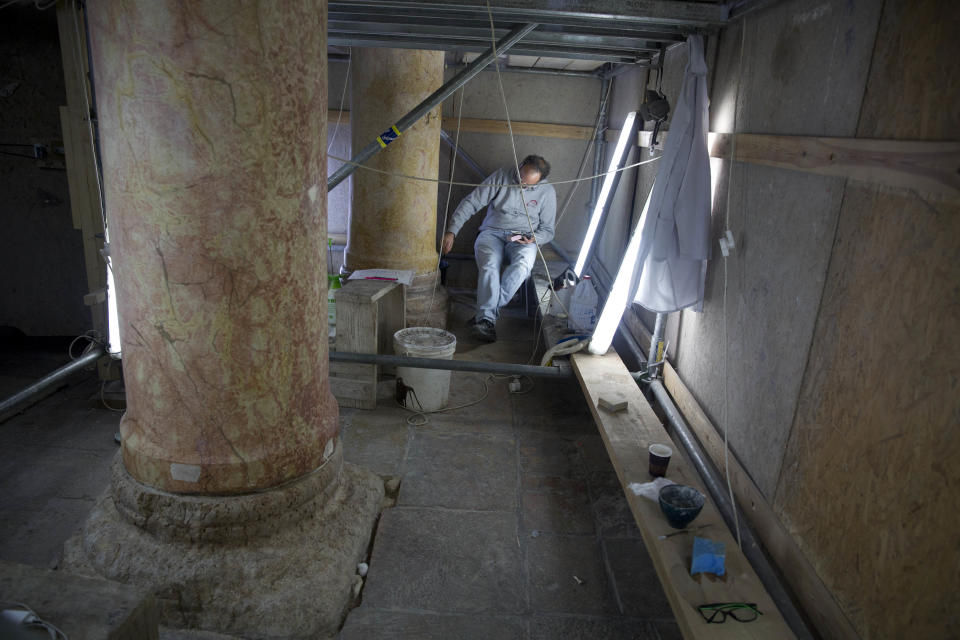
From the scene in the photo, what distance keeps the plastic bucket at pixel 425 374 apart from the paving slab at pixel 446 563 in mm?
1407

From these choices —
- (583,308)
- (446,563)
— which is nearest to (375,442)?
(446,563)

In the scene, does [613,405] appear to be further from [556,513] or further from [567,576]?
[567,576]

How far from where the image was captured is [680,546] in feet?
8.61

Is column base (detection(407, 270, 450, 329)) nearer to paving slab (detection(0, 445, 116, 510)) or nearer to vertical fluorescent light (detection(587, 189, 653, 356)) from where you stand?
vertical fluorescent light (detection(587, 189, 653, 356))

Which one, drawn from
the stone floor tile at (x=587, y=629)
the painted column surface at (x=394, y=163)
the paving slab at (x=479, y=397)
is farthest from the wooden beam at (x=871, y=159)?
the painted column surface at (x=394, y=163)

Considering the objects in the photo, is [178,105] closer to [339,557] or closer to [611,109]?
[339,557]

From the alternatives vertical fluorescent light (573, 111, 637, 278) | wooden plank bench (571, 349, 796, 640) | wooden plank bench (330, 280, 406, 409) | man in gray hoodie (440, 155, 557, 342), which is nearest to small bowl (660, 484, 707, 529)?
wooden plank bench (571, 349, 796, 640)

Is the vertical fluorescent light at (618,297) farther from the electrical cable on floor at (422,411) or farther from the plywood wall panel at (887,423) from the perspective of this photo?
the plywood wall panel at (887,423)

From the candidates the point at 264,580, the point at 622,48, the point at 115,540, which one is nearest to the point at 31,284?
the point at 115,540

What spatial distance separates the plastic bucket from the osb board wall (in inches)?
117

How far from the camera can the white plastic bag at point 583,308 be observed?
5.66 metres

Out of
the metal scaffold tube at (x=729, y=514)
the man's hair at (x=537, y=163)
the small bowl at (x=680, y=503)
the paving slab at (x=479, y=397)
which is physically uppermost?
the man's hair at (x=537, y=163)

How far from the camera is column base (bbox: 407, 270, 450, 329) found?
654 cm

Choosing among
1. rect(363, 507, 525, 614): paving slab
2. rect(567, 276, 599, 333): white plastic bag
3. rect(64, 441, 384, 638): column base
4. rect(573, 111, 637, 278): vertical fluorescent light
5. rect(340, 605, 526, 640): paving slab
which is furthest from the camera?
rect(567, 276, 599, 333): white plastic bag
